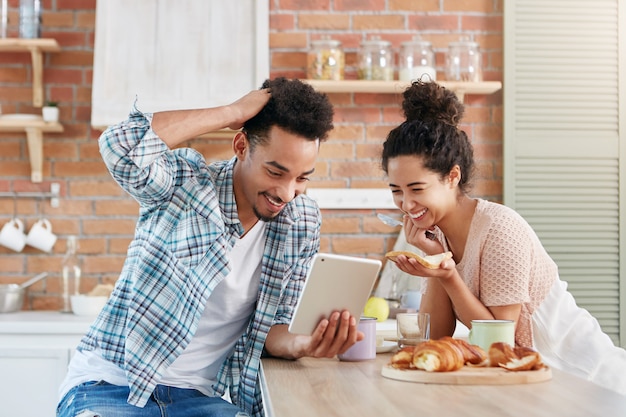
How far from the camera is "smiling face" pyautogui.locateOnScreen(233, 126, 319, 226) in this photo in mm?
1840

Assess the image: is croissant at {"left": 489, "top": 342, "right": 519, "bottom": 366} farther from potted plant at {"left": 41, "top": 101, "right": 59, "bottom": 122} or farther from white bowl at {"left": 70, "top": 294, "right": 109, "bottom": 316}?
potted plant at {"left": 41, "top": 101, "right": 59, "bottom": 122}

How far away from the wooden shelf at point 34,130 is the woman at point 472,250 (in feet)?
5.89

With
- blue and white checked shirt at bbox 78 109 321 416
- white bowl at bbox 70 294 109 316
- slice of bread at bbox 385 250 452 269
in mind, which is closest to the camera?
slice of bread at bbox 385 250 452 269

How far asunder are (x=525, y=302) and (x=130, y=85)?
6.60 feet

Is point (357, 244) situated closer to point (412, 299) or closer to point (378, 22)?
point (412, 299)

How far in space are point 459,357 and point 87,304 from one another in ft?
6.83

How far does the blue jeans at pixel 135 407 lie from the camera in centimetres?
174

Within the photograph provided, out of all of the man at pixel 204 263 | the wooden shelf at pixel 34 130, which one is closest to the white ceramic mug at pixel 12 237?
the wooden shelf at pixel 34 130

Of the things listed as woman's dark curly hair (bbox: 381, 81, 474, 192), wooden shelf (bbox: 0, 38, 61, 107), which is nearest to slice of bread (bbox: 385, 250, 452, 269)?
woman's dark curly hair (bbox: 381, 81, 474, 192)

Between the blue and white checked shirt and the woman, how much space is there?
0.28 m

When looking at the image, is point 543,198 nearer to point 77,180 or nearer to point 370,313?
point 370,313

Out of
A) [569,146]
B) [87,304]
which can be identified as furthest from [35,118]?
[569,146]

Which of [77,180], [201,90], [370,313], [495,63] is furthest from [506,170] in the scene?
[77,180]

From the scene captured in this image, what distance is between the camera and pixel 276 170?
1.84m
